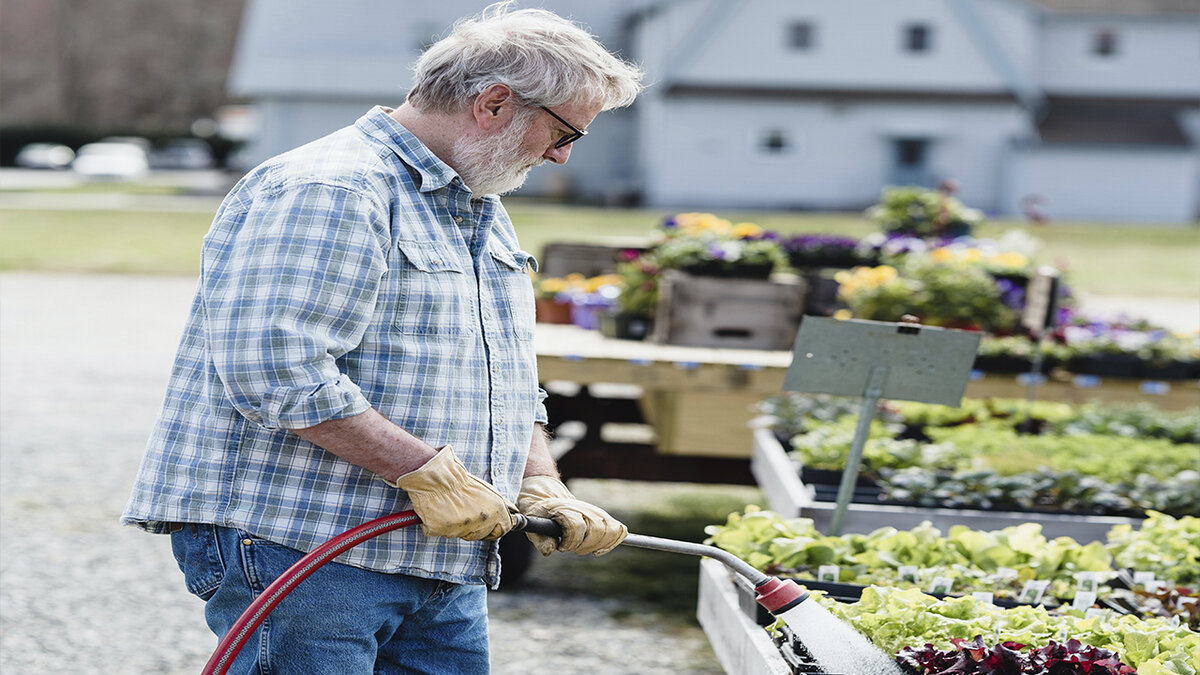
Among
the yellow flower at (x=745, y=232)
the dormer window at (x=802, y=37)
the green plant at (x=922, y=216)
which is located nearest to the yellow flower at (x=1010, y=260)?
the green plant at (x=922, y=216)

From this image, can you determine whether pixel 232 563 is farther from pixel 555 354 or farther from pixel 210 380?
pixel 555 354

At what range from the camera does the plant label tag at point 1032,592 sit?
9.71 ft

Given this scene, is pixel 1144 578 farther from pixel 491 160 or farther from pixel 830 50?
pixel 830 50

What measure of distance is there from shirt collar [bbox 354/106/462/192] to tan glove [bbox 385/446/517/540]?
42 cm

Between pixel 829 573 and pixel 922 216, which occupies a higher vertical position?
pixel 922 216

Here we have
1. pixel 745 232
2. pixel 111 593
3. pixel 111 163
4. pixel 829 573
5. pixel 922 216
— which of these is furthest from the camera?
pixel 111 163

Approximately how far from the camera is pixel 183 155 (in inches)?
1890

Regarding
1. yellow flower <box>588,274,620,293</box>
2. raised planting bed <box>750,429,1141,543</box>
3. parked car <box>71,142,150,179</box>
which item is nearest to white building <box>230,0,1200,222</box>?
parked car <box>71,142,150,179</box>

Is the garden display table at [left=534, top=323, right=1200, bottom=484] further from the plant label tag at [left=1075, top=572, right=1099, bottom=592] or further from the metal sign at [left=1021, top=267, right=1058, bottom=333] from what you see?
the plant label tag at [left=1075, top=572, right=1099, bottom=592]

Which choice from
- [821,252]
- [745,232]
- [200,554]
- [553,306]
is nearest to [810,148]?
[821,252]

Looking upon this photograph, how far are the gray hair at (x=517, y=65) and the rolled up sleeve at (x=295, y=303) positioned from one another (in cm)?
26

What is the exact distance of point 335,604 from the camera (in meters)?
1.99

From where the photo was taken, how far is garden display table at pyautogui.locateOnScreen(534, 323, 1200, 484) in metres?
4.89

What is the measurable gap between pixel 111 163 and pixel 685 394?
39.6m
